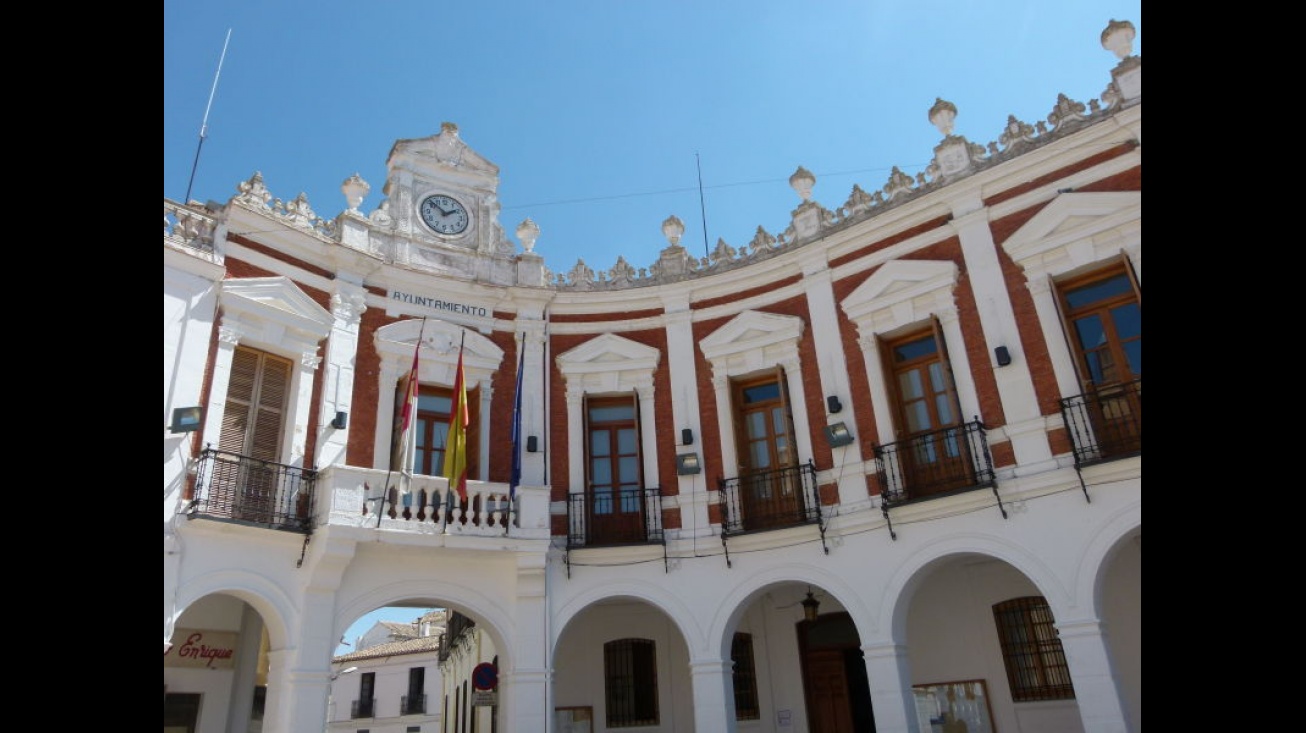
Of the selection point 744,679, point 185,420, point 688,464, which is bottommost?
point 744,679

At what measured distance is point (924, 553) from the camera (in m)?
11.6

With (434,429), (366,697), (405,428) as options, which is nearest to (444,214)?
(434,429)

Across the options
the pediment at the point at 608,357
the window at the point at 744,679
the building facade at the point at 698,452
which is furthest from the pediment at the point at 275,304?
the window at the point at 744,679

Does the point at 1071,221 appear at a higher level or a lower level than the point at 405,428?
higher

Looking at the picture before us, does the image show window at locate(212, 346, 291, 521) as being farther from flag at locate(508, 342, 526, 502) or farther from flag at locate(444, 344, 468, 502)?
flag at locate(508, 342, 526, 502)

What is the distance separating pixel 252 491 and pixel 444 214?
6020 mm

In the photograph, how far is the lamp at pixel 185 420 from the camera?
10.6 meters

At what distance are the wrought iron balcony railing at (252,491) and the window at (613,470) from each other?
13.7ft

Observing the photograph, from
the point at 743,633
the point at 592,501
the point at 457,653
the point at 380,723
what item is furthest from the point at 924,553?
the point at 380,723

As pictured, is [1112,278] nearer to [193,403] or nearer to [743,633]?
[743,633]

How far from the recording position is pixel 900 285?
1317 cm

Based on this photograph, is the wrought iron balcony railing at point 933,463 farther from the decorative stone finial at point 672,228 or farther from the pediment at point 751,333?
the decorative stone finial at point 672,228

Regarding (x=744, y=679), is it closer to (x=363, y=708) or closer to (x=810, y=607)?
(x=810, y=607)
